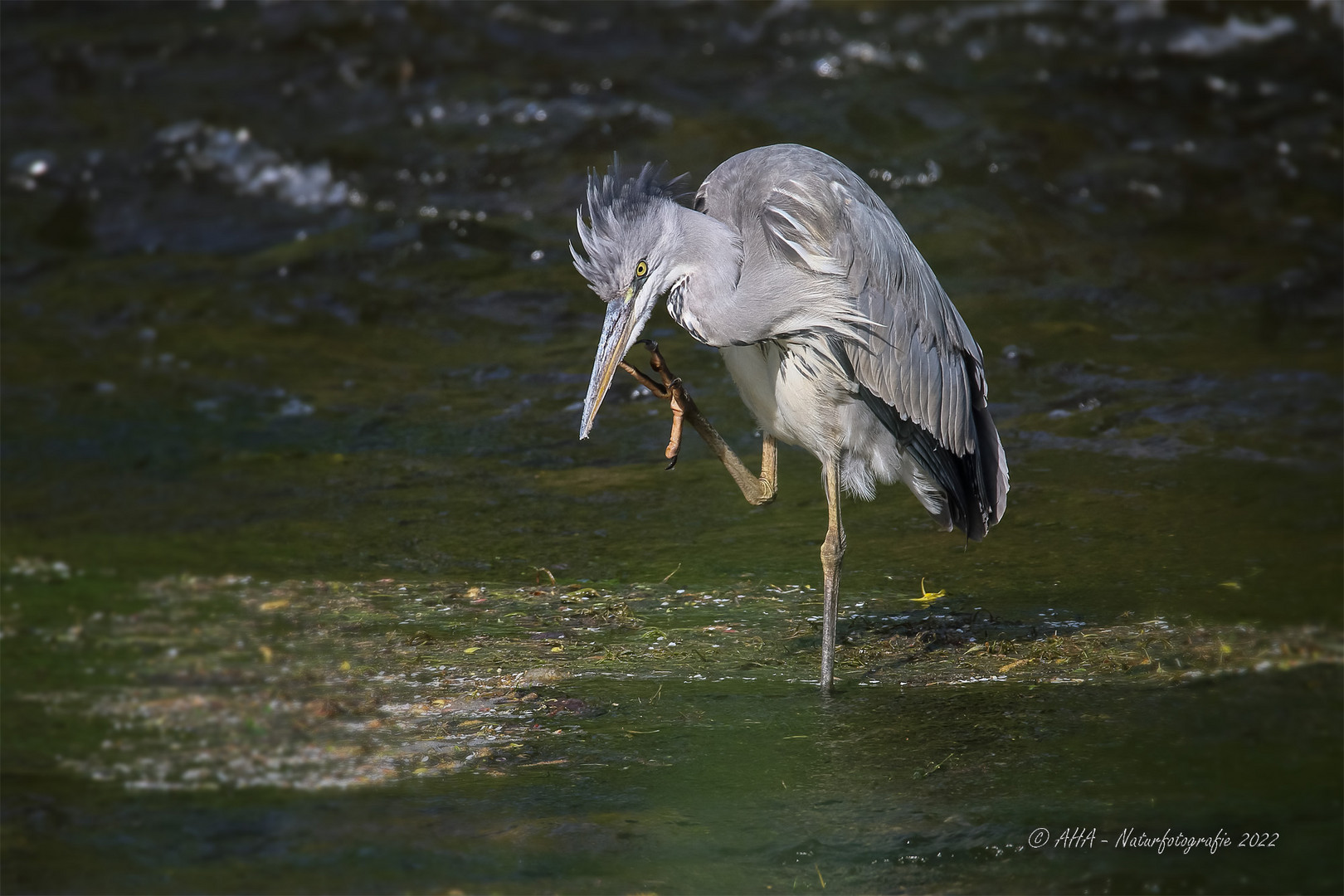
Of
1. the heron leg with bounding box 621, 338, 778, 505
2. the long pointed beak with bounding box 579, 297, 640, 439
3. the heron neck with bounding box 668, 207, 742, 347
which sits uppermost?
the heron neck with bounding box 668, 207, 742, 347

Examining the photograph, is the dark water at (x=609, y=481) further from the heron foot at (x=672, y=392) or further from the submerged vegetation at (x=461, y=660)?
the heron foot at (x=672, y=392)

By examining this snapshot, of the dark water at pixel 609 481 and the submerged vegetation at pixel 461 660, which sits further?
the submerged vegetation at pixel 461 660

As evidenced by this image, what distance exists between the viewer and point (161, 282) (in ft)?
29.8

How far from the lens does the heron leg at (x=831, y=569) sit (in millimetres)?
4367

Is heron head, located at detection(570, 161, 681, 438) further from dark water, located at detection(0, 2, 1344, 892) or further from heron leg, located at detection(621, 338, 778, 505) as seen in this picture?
dark water, located at detection(0, 2, 1344, 892)

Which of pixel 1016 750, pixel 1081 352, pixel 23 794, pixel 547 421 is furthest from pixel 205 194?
pixel 1016 750

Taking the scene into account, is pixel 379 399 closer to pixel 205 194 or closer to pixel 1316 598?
pixel 205 194

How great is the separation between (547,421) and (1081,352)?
9.60ft

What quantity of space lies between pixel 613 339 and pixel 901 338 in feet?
3.28

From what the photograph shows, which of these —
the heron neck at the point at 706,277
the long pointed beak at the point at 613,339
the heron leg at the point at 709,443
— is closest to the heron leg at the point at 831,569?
the heron leg at the point at 709,443

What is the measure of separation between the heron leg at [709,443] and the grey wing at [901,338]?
0.56 m

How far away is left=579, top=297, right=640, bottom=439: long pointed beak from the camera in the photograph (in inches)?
167

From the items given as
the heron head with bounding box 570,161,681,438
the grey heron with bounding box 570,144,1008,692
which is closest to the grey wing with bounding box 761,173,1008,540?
the grey heron with bounding box 570,144,1008,692

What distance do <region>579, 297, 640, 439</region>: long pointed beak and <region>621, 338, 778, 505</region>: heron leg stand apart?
1.32 feet
